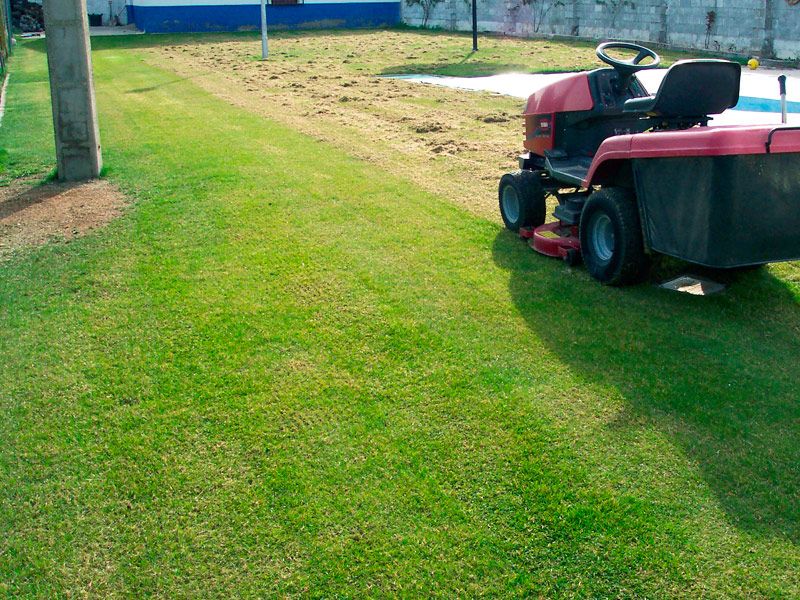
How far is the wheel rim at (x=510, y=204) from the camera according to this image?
6.90 metres

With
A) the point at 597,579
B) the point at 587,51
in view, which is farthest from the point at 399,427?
the point at 587,51

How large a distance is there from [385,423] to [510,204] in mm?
3365

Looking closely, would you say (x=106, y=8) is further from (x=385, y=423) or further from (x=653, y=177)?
(x=385, y=423)

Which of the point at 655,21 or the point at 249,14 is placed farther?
the point at 249,14

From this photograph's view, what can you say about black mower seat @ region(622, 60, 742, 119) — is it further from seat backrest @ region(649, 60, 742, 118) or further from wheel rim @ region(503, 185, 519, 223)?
wheel rim @ region(503, 185, 519, 223)

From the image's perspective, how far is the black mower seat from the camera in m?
5.43

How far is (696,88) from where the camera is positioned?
548 cm

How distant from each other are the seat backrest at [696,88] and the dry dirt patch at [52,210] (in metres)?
4.88

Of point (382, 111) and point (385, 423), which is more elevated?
point (382, 111)

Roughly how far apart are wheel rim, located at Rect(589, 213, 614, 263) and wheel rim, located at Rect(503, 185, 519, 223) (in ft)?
3.87

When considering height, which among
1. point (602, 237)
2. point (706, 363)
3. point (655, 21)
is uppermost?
point (655, 21)

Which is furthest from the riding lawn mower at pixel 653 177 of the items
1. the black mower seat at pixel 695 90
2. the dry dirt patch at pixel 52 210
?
the dry dirt patch at pixel 52 210

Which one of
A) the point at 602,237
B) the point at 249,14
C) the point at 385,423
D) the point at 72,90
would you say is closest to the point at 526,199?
the point at 602,237

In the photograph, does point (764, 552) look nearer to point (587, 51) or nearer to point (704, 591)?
point (704, 591)
